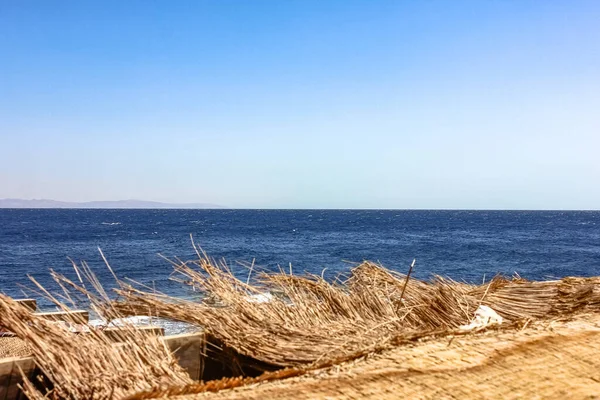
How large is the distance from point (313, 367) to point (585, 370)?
1.42 meters

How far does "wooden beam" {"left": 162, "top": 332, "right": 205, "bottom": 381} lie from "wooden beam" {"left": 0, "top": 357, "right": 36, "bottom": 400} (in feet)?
2.91

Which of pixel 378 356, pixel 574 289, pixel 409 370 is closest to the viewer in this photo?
pixel 409 370

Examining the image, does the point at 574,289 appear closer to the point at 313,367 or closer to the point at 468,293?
the point at 468,293

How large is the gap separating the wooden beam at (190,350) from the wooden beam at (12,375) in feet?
2.91

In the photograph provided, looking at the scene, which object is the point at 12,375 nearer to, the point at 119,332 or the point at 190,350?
the point at 119,332

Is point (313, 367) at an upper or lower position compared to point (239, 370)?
upper

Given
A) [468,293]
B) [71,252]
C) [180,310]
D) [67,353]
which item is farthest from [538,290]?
[71,252]

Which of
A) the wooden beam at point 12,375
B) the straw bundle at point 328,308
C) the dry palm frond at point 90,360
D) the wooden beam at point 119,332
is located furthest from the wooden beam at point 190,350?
the wooden beam at point 12,375

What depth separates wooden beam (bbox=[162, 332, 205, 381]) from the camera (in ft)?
11.9

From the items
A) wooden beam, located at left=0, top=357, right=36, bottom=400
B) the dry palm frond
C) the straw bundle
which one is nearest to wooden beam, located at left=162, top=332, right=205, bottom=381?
the straw bundle

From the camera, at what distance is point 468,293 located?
434cm

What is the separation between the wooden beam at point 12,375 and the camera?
3.16 m

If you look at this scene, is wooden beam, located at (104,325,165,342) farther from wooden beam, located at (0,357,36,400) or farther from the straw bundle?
wooden beam, located at (0,357,36,400)

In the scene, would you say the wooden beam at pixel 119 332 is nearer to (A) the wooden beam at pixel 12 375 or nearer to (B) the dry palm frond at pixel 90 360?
(B) the dry palm frond at pixel 90 360
